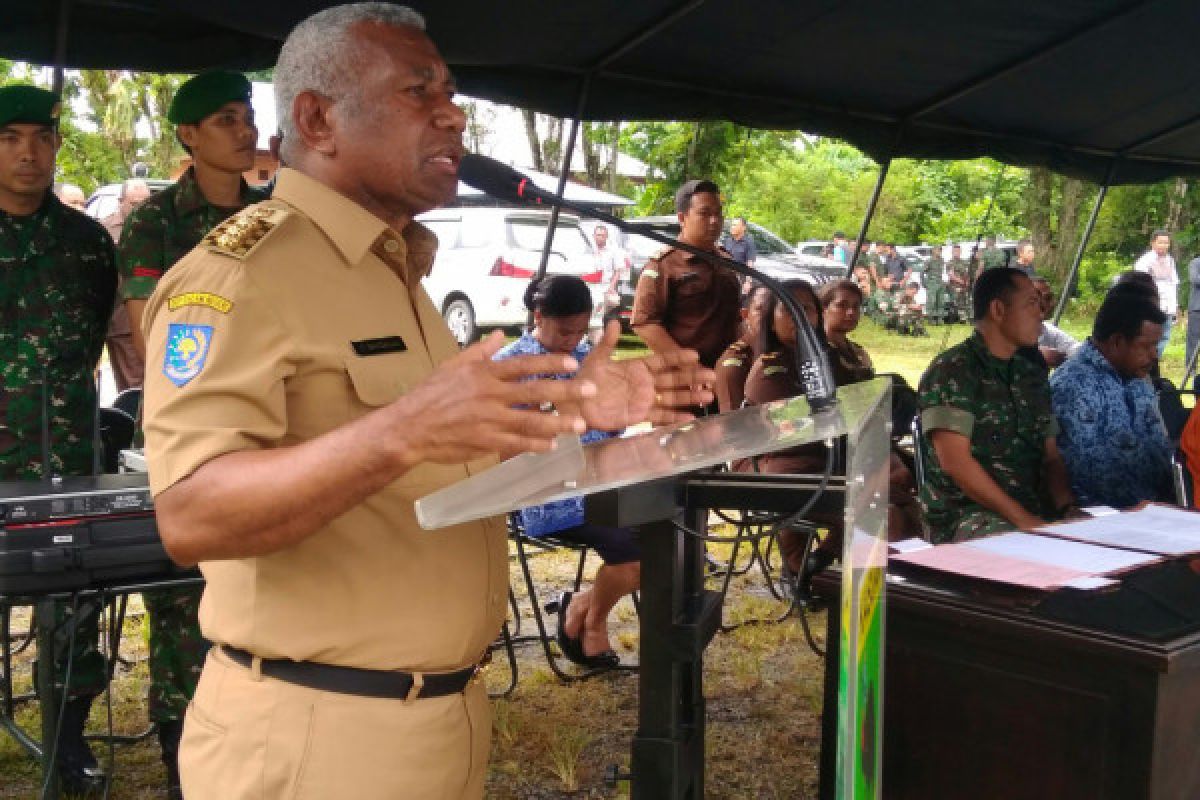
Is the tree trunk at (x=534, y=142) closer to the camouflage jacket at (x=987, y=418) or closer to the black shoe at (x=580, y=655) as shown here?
the black shoe at (x=580, y=655)

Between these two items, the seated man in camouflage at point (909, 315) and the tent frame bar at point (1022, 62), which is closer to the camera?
the tent frame bar at point (1022, 62)

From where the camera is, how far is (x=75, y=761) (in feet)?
10.4

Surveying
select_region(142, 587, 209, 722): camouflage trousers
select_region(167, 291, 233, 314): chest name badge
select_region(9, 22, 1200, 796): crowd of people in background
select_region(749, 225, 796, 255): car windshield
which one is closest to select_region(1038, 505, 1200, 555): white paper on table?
select_region(9, 22, 1200, 796): crowd of people in background

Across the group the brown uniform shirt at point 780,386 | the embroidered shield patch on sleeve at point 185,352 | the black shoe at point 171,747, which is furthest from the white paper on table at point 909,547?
the brown uniform shirt at point 780,386

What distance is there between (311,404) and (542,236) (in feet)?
43.6

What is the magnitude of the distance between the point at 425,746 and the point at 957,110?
5.67m

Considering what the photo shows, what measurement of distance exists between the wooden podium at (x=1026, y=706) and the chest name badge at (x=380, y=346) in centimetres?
116

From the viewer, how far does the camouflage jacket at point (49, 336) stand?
3121 mm

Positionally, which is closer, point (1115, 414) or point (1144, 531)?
point (1144, 531)

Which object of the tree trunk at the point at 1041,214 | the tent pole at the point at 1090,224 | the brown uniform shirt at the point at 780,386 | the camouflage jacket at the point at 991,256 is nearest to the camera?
the brown uniform shirt at the point at 780,386

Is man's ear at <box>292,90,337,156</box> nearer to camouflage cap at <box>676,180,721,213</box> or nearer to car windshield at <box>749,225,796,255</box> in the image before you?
camouflage cap at <box>676,180,721,213</box>

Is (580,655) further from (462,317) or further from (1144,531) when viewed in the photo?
(462,317)

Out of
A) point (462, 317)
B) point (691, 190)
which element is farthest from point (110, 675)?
point (462, 317)

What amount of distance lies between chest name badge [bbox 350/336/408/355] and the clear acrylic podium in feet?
0.91
